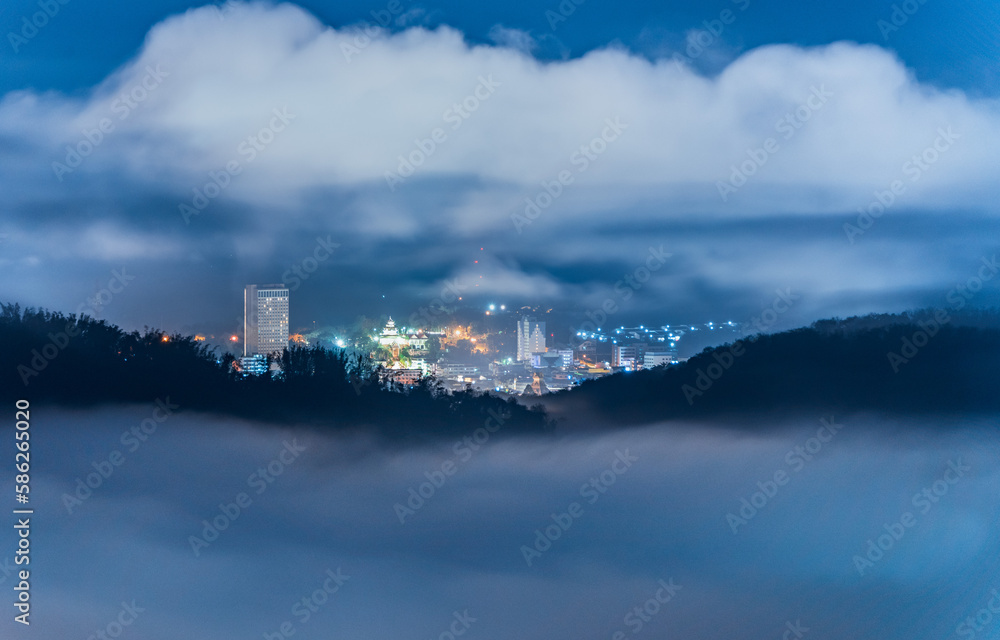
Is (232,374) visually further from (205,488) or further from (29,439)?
(29,439)

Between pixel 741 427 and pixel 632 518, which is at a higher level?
pixel 741 427

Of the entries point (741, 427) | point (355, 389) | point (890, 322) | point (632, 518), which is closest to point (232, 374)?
point (355, 389)

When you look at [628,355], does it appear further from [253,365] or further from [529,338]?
[253,365]
